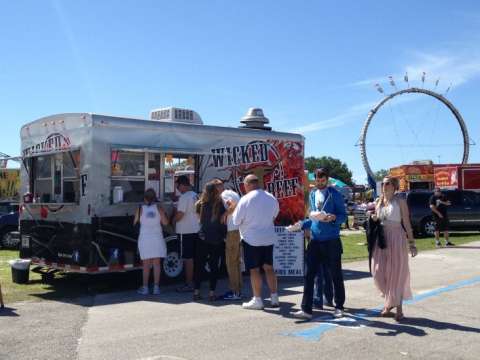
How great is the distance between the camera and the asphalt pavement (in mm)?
5820

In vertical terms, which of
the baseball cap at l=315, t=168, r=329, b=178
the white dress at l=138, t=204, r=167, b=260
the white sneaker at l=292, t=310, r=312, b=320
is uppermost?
the baseball cap at l=315, t=168, r=329, b=178

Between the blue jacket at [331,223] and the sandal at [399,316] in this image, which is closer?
the sandal at [399,316]

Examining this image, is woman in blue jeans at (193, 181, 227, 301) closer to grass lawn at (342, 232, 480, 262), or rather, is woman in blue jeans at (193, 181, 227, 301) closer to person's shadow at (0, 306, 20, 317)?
person's shadow at (0, 306, 20, 317)

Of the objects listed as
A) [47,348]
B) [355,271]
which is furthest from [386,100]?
[47,348]

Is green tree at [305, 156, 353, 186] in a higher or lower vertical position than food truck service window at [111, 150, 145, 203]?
higher

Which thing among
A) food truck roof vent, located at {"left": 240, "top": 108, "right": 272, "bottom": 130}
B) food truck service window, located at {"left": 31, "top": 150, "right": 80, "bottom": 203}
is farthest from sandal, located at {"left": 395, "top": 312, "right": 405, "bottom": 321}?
food truck roof vent, located at {"left": 240, "top": 108, "right": 272, "bottom": 130}

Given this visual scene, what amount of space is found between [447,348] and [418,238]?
51.9ft

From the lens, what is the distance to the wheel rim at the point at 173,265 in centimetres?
1041

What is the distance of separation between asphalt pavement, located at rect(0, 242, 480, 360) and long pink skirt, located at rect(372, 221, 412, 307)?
33 cm

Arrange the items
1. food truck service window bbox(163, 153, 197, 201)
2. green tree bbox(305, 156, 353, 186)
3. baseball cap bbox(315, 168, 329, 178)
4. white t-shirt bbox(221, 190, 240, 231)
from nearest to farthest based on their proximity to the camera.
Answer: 1. baseball cap bbox(315, 168, 329, 178)
2. white t-shirt bbox(221, 190, 240, 231)
3. food truck service window bbox(163, 153, 197, 201)
4. green tree bbox(305, 156, 353, 186)

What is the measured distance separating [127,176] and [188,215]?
132 centimetres

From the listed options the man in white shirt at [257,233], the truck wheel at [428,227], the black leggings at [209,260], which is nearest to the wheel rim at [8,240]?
the black leggings at [209,260]

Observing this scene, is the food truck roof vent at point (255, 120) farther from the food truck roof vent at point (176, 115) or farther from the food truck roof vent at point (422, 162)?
the food truck roof vent at point (422, 162)

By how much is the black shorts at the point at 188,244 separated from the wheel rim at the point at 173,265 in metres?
0.81
